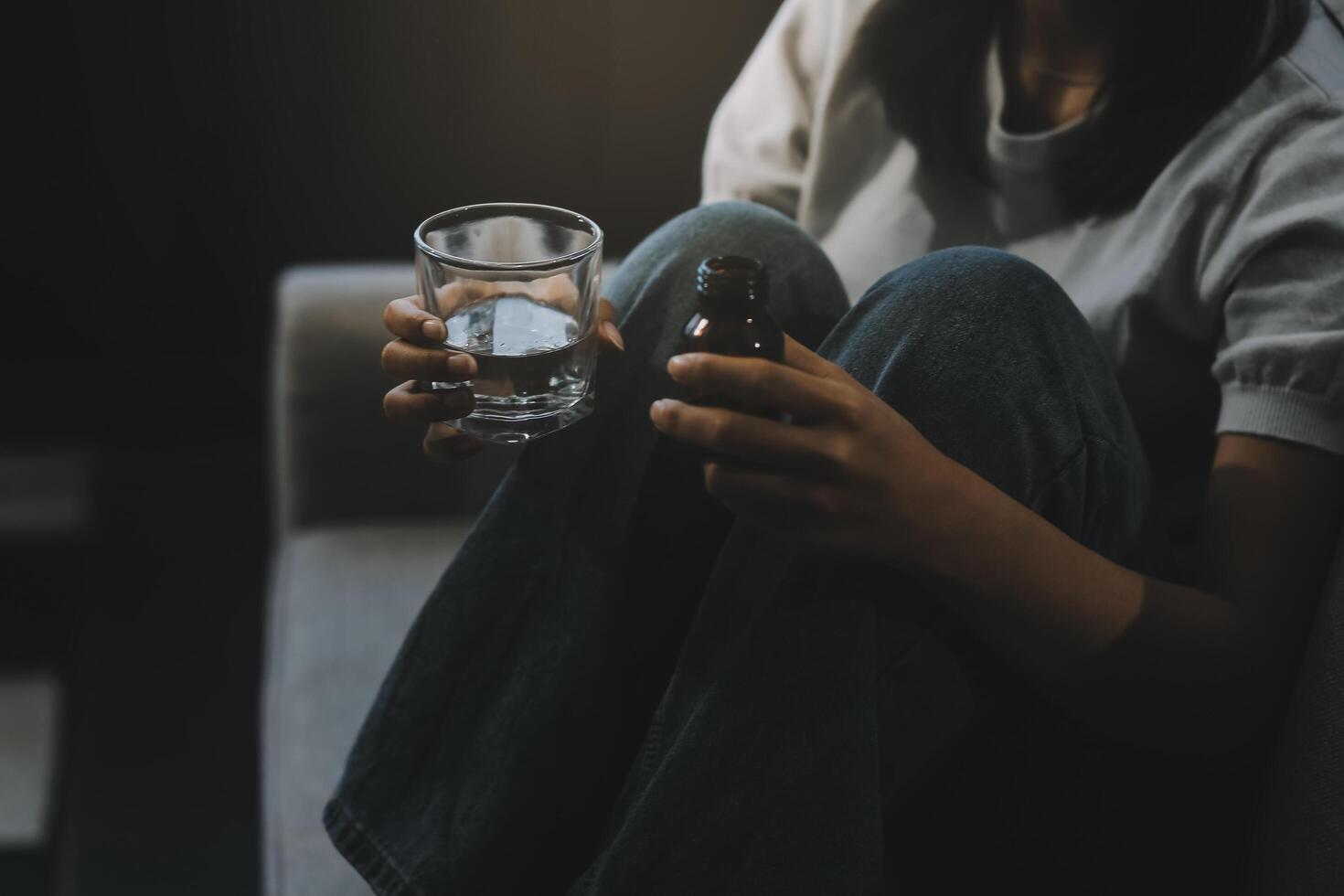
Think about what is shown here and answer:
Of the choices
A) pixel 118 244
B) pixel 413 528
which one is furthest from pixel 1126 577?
pixel 118 244

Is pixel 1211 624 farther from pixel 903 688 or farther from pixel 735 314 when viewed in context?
pixel 735 314

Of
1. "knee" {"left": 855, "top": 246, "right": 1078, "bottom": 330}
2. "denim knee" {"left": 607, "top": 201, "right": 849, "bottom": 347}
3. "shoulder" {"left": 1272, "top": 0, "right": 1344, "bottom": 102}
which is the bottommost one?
"denim knee" {"left": 607, "top": 201, "right": 849, "bottom": 347}

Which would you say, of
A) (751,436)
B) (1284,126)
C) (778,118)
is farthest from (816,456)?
(778,118)

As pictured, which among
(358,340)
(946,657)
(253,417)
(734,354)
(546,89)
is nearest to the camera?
(734,354)

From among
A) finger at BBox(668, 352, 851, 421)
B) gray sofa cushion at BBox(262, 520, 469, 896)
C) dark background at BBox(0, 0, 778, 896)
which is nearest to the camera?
finger at BBox(668, 352, 851, 421)

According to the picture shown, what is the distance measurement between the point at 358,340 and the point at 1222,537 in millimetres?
745

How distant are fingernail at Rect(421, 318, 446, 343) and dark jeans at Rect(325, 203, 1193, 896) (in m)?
0.13

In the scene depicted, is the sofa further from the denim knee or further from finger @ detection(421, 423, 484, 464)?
the denim knee

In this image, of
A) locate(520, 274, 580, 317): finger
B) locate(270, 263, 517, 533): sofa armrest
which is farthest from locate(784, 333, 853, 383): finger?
locate(270, 263, 517, 533): sofa armrest

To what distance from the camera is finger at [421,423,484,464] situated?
0.80m

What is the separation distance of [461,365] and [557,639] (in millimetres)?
183

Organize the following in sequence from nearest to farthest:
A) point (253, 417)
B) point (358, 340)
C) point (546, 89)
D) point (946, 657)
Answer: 1. point (946, 657)
2. point (358, 340)
3. point (546, 89)
4. point (253, 417)

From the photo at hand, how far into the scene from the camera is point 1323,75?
0.79 meters

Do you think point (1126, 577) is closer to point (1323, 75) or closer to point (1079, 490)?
point (1079, 490)
